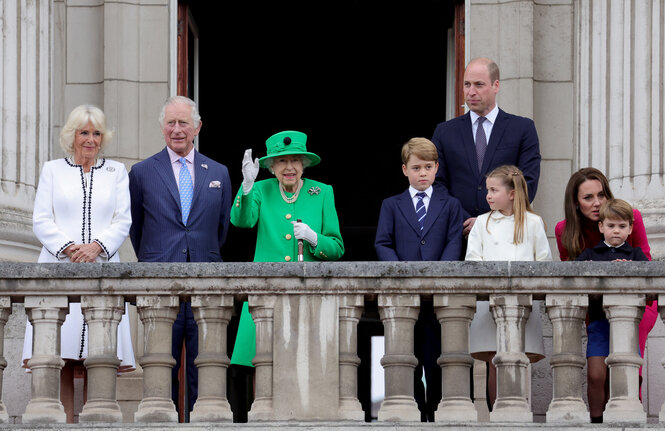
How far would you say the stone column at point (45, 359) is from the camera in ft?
31.5

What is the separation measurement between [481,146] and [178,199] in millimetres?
1888

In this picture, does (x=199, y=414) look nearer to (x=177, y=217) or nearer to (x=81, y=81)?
(x=177, y=217)

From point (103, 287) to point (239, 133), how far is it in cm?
966

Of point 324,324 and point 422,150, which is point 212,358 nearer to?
point 324,324

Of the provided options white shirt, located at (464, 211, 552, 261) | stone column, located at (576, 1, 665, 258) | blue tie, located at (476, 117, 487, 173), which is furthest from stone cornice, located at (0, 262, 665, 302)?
stone column, located at (576, 1, 665, 258)

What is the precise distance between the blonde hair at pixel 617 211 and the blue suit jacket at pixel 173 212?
7.35 feet

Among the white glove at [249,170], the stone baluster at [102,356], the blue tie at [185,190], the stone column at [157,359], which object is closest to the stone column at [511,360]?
the white glove at [249,170]

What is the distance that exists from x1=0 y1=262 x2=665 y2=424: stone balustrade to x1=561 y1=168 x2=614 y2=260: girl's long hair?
24.7 inches

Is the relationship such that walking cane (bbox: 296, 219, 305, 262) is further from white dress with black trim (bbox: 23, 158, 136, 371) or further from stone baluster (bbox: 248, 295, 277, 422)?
white dress with black trim (bbox: 23, 158, 136, 371)

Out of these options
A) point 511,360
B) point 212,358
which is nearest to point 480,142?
point 511,360

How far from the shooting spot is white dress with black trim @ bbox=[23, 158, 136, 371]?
10117 millimetres

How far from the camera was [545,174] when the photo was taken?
13156 mm

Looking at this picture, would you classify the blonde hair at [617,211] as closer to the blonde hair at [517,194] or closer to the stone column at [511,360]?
the blonde hair at [517,194]

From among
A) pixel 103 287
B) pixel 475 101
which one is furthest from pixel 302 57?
pixel 103 287
